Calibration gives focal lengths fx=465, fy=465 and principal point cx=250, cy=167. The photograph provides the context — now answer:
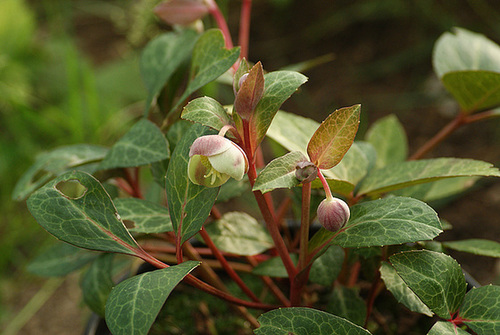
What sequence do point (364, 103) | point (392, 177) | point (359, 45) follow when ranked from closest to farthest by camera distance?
point (392, 177) < point (364, 103) < point (359, 45)

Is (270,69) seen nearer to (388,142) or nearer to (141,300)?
(388,142)

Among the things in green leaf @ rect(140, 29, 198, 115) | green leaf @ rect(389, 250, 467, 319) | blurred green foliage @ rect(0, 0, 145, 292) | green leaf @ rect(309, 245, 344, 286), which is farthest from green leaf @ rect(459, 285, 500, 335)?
blurred green foliage @ rect(0, 0, 145, 292)

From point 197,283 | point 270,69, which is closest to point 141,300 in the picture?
point 197,283

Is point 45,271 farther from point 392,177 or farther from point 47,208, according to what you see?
point 392,177

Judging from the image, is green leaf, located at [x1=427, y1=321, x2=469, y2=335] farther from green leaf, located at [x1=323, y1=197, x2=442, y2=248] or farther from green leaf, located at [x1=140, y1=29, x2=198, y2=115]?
green leaf, located at [x1=140, y1=29, x2=198, y2=115]

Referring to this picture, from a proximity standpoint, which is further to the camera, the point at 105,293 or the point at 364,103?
the point at 364,103

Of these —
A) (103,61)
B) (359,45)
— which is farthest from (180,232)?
(103,61)

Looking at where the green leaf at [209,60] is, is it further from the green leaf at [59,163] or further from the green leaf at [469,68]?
the green leaf at [469,68]
